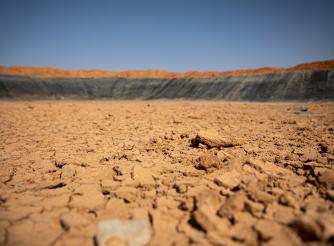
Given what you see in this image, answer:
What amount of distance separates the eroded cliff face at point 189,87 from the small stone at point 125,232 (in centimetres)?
1966

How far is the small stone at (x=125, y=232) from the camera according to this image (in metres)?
1.41

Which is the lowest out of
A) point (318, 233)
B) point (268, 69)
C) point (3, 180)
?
point (3, 180)

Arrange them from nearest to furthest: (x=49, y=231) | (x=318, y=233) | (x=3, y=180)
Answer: (x=318, y=233) < (x=49, y=231) < (x=3, y=180)

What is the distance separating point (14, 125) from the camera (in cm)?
534

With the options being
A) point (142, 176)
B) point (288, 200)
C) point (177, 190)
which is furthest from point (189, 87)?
point (288, 200)

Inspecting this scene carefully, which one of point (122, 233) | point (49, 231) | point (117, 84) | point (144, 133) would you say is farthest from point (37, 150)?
point (117, 84)

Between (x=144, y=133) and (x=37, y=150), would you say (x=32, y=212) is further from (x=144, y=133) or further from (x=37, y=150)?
(x=144, y=133)

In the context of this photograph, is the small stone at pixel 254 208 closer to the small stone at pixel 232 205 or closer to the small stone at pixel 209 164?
the small stone at pixel 232 205

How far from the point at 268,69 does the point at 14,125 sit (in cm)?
2996

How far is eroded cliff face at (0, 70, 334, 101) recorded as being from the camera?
763 inches

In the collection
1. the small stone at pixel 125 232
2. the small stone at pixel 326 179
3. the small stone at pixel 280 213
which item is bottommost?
the small stone at pixel 125 232

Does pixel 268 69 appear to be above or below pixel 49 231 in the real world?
above

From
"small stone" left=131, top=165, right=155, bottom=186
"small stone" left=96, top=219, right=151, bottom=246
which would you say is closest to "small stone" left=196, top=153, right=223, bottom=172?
"small stone" left=131, top=165, right=155, bottom=186

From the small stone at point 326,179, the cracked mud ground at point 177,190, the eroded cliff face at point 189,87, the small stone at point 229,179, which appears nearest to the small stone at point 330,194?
the cracked mud ground at point 177,190
